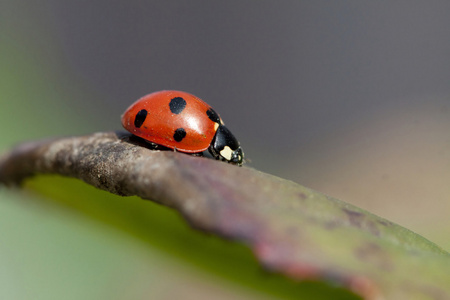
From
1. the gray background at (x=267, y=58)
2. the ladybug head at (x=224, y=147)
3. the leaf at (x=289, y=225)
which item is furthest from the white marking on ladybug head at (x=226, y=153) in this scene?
the gray background at (x=267, y=58)

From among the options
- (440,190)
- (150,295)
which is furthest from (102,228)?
(440,190)

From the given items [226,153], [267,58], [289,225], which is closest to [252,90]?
[267,58]

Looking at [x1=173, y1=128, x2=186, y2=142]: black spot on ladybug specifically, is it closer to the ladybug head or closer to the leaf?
the ladybug head

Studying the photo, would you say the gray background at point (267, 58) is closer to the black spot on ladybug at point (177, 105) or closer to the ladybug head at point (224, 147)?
the ladybug head at point (224, 147)

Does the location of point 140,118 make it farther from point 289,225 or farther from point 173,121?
point 289,225

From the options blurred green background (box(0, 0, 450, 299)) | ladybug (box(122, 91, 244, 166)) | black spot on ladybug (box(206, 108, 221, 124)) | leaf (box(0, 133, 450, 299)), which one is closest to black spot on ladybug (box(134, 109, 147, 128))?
ladybug (box(122, 91, 244, 166))

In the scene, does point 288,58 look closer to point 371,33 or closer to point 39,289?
point 371,33
